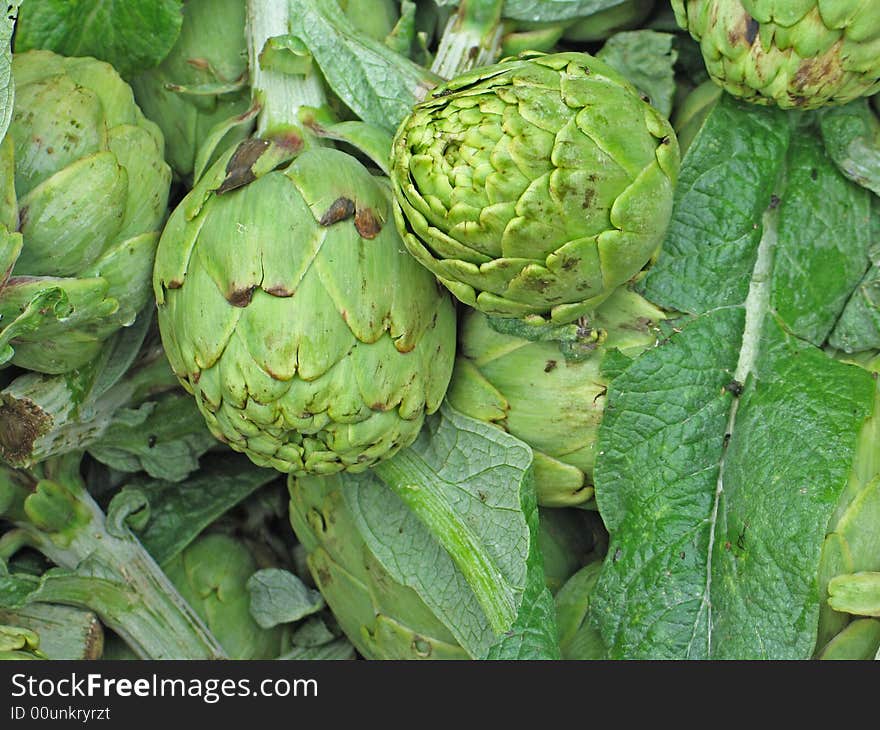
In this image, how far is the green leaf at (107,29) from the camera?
1.26 metres

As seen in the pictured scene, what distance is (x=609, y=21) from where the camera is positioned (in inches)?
52.5

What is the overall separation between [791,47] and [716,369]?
354 mm

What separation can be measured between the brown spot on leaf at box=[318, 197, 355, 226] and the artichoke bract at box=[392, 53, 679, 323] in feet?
0.20

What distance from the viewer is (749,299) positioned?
1.26 metres

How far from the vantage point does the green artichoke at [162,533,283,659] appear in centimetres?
149

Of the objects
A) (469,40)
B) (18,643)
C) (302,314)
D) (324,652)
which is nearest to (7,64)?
(302,314)

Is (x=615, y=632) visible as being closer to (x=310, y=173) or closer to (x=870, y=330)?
(x=870, y=330)

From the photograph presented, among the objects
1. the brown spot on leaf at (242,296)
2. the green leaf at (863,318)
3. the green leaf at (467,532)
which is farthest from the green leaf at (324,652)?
the green leaf at (863,318)

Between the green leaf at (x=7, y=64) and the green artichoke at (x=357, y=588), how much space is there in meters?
0.57

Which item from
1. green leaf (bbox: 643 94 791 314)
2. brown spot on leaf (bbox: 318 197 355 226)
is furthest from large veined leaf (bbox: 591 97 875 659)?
brown spot on leaf (bbox: 318 197 355 226)

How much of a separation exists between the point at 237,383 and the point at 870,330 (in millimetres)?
682

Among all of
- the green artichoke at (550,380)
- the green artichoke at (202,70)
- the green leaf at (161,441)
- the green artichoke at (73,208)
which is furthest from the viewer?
the green leaf at (161,441)

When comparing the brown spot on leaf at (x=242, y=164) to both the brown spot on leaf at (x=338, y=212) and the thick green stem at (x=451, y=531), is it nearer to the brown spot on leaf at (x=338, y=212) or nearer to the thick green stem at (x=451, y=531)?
the brown spot on leaf at (x=338, y=212)
